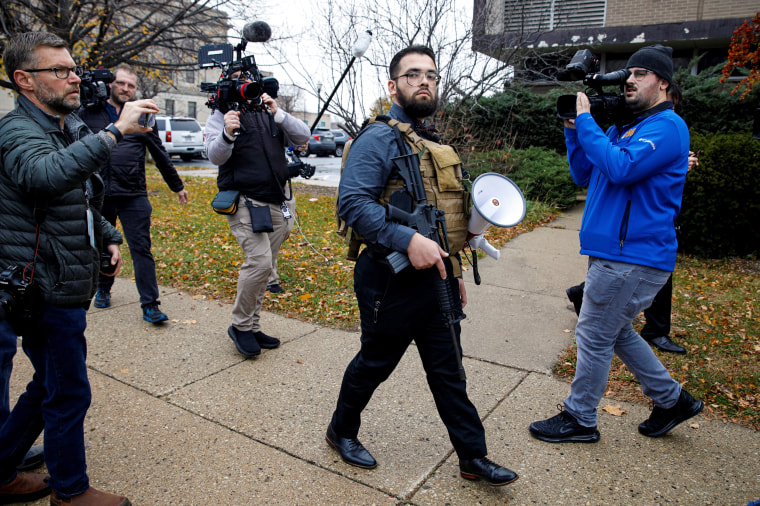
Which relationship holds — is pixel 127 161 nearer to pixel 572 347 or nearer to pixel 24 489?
pixel 24 489

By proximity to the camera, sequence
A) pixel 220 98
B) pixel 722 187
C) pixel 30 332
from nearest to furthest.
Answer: pixel 30 332, pixel 220 98, pixel 722 187

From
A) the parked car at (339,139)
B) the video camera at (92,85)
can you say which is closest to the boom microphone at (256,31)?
the video camera at (92,85)

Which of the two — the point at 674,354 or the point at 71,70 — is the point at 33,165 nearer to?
the point at 71,70

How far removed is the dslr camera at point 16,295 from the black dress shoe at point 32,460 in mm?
1013

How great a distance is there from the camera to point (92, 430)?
3246mm

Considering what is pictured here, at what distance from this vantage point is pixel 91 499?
2.47m

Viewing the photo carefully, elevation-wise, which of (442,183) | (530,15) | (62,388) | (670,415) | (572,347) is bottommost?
(572,347)

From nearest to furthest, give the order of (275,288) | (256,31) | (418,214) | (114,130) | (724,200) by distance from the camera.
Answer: (114,130) < (418,214) < (256,31) < (275,288) < (724,200)

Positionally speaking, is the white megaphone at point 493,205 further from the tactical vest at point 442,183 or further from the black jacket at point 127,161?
the black jacket at point 127,161

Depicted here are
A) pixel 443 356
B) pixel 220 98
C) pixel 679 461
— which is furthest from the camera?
pixel 220 98

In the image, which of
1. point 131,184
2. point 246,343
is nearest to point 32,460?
point 246,343

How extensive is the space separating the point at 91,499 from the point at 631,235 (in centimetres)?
282

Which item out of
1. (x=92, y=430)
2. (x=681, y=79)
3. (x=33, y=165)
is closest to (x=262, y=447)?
(x=92, y=430)

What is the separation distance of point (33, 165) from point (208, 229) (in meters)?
7.57
